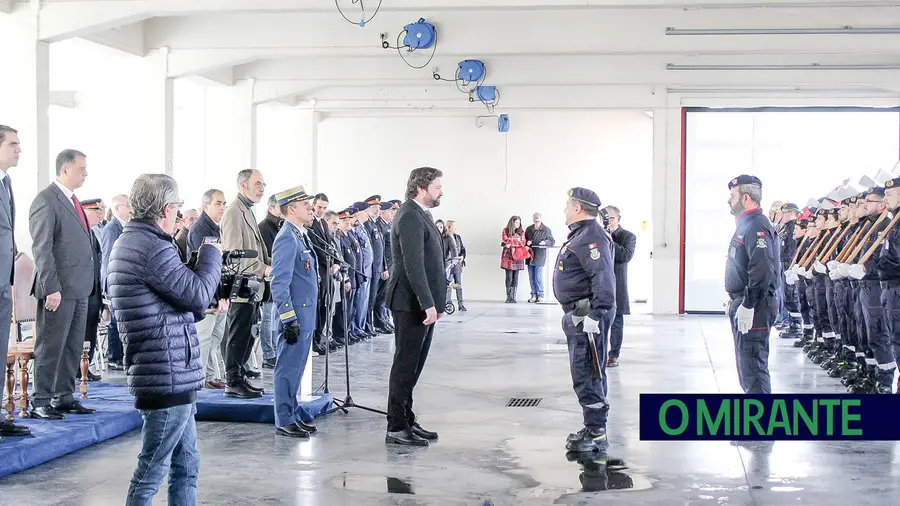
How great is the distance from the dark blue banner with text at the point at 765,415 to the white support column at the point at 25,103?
8.40 metres

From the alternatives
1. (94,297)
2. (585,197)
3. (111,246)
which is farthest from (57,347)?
(585,197)

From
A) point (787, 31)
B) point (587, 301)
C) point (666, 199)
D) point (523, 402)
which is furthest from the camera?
point (666, 199)

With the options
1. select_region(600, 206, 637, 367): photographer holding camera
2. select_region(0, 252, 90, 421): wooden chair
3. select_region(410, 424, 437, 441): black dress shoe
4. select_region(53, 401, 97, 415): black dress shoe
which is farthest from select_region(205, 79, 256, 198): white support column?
select_region(410, 424, 437, 441): black dress shoe

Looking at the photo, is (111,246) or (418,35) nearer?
(111,246)

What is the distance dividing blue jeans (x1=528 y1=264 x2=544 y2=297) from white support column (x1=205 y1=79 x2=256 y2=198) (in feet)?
25.2

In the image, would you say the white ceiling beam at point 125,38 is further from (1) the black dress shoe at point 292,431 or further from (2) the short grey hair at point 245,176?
(1) the black dress shoe at point 292,431

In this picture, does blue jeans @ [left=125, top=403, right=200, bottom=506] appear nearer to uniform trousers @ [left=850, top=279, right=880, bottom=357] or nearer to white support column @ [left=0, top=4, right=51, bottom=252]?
uniform trousers @ [left=850, top=279, right=880, bottom=357]

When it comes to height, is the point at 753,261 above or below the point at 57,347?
above

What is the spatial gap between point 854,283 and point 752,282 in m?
2.88

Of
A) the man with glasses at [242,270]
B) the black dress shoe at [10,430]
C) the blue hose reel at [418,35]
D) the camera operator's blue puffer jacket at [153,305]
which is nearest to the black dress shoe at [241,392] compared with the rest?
the man with glasses at [242,270]

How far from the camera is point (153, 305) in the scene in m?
4.03

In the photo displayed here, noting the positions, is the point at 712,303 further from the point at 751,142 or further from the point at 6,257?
the point at 6,257

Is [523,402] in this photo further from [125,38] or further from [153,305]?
[125,38]

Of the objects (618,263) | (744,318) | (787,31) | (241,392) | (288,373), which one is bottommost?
(241,392)
